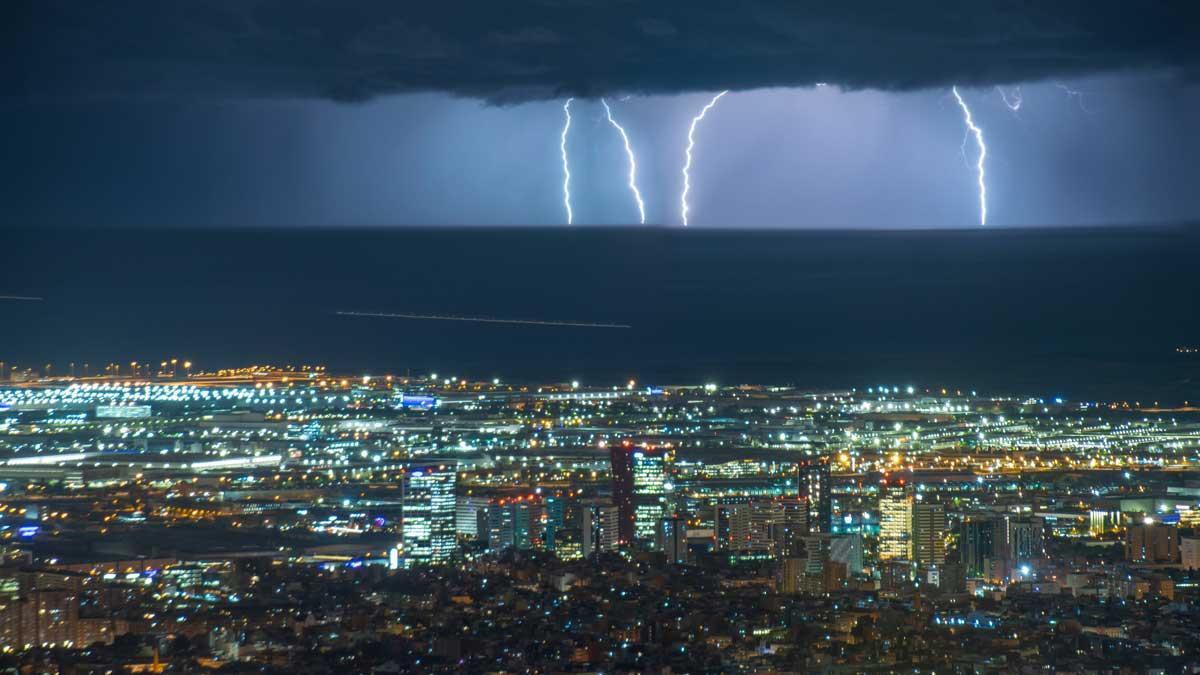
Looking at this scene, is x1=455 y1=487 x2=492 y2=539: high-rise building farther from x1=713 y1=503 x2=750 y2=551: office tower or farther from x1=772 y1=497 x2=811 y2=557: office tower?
x1=772 y1=497 x2=811 y2=557: office tower

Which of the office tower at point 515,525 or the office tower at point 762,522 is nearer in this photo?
the office tower at point 762,522

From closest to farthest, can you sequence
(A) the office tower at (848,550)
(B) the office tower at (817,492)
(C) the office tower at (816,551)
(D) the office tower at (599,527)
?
(C) the office tower at (816,551) → (A) the office tower at (848,550) → (D) the office tower at (599,527) → (B) the office tower at (817,492)

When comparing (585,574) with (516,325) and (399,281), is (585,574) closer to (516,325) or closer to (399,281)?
(516,325)

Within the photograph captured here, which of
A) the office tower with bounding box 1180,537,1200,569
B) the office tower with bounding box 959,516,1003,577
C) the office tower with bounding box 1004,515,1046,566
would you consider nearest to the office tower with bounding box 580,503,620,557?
the office tower with bounding box 959,516,1003,577

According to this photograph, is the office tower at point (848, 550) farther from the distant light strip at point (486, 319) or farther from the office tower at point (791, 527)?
the distant light strip at point (486, 319)

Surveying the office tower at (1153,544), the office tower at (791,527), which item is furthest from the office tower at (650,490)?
the office tower at (1153,544)

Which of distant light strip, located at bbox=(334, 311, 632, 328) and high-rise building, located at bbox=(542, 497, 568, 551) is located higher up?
distant light strip, located at bbox=(334, 311, 632, 328)
